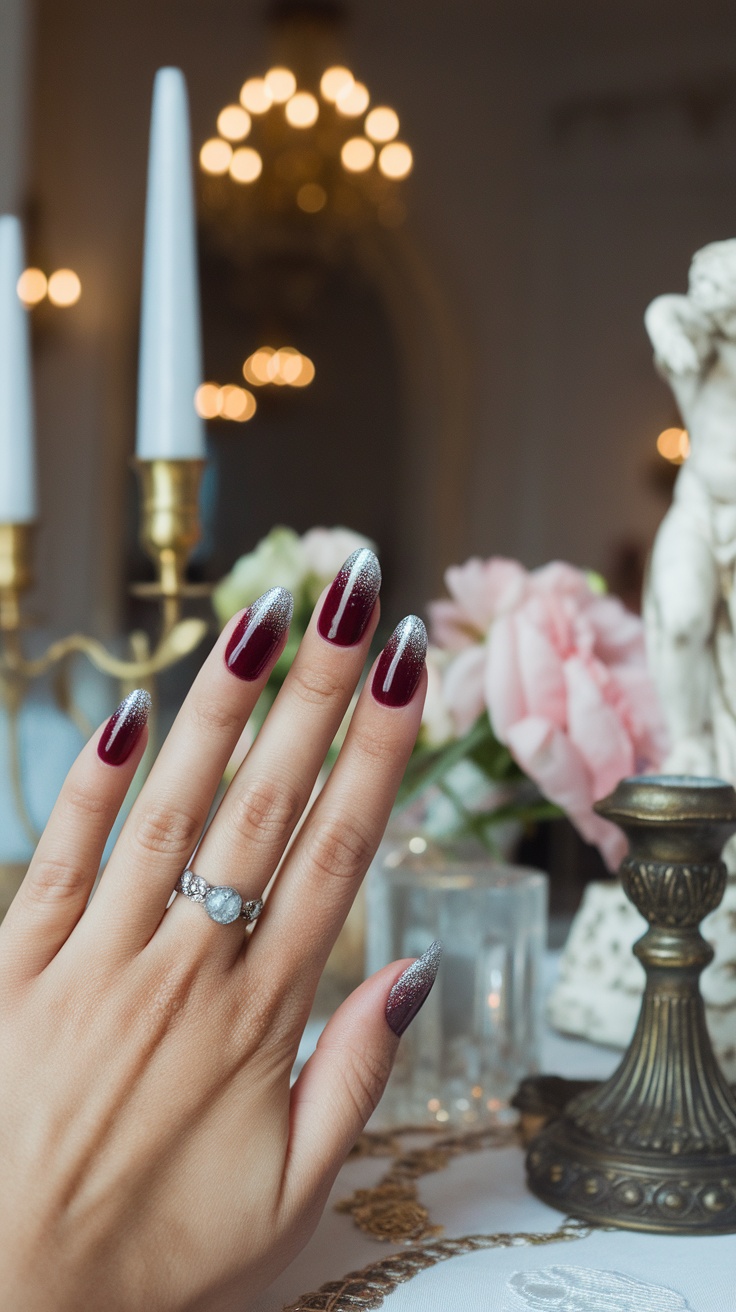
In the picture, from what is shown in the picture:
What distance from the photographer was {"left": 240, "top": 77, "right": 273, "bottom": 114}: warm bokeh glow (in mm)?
2502

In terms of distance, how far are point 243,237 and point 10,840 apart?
1.88m

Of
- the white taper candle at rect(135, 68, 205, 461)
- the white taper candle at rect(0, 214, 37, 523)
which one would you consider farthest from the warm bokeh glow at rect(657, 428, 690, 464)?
the white taper candle at rect(135, 68, 205, 461)

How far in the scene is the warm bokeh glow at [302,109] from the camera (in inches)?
99.5

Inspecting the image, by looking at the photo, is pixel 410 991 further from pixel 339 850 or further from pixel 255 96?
pixel 255 96

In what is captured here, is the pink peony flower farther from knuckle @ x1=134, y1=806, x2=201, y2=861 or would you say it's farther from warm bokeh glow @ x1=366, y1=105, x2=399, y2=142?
warm bokeh glow @ x1=366, y1=105, x2=399, y2=142

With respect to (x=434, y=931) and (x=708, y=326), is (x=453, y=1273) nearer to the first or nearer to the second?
(x=434, y=931)

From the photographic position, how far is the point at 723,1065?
1.62 feet

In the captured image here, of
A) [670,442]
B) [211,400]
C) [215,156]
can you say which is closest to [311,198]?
[215,156]

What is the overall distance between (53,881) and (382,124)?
2.53 metres

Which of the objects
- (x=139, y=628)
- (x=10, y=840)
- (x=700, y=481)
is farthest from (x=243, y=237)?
(x=700, y=481)

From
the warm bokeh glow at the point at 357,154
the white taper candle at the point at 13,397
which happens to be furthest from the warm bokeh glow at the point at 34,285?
the white taper candle at the point at 13,397

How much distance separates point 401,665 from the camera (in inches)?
14.1

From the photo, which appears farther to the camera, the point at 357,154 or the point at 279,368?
the point at 279,368

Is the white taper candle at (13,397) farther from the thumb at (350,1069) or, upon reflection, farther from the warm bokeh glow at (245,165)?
the warm bokeh glow at (245,165)
